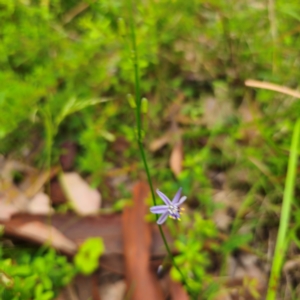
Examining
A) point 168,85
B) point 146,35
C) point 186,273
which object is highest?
point 146,35

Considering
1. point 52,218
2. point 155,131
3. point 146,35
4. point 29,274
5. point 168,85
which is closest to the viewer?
point 29,274

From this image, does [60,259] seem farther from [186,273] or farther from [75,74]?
[75,74]

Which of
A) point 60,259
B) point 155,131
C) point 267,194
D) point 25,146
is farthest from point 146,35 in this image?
point 60,259

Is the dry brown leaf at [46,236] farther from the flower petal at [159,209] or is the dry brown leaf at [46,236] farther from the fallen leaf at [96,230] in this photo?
the flower petal at [159,209]

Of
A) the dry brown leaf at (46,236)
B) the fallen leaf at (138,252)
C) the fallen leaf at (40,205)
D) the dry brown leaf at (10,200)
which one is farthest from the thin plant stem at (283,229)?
the dry brown leaf at (10,200)

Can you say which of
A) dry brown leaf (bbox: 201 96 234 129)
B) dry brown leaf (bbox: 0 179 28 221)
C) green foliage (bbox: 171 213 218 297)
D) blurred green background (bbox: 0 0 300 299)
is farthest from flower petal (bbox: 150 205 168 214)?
dry brown leaf (bbox: 201 96 234 129)

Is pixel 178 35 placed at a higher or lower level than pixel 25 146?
higher
